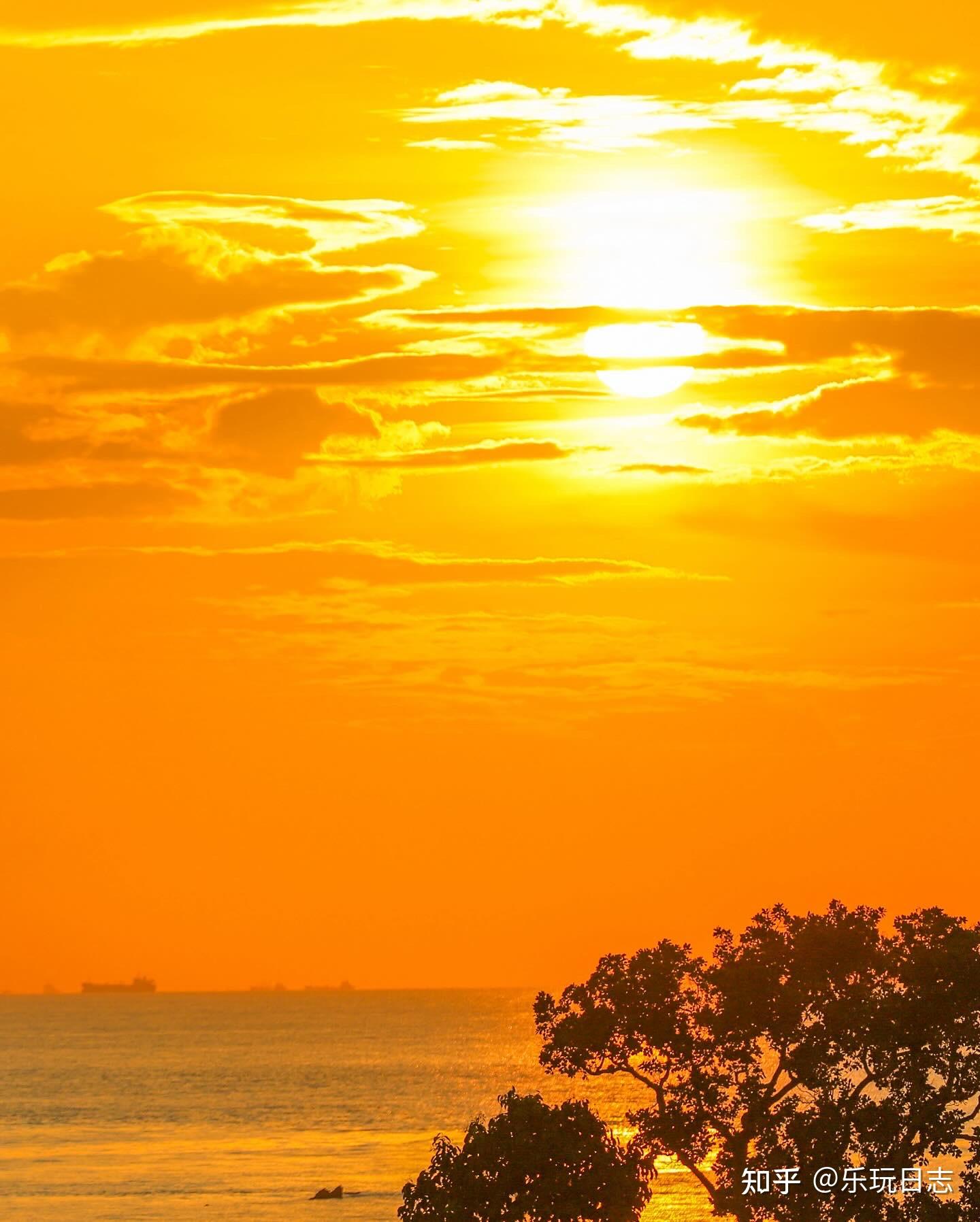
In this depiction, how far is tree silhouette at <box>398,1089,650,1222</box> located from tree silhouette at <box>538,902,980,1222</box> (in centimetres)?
93

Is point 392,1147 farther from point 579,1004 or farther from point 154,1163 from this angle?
point 579,1004

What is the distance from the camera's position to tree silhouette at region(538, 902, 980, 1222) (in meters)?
49.5

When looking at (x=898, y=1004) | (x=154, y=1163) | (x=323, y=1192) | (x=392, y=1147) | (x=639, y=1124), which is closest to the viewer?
(x=898, y=1004)

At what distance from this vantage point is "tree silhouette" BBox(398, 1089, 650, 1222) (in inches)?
2111

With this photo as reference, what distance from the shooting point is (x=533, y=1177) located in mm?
53938

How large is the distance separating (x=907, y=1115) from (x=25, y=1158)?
149 metres

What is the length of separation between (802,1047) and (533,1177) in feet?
29.2

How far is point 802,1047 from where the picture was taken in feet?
166

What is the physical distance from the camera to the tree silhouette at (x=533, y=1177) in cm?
5362

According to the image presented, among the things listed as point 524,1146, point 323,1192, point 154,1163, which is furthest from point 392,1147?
point 524,1146

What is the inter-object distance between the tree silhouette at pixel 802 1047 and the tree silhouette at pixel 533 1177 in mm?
932

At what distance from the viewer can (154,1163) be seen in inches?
7057

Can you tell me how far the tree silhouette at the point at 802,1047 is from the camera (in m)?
49.5

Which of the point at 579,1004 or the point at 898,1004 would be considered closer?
the point at 898,1004
